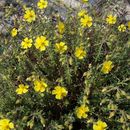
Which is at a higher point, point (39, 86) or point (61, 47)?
point (61, 47)

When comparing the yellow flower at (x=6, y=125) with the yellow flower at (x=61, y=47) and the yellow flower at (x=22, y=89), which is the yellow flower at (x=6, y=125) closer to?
the yellow flower at (x=22, y=89)

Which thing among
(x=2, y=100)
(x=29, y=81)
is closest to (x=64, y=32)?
(x=29, y=81)

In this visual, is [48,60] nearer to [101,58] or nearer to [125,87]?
[101,58]

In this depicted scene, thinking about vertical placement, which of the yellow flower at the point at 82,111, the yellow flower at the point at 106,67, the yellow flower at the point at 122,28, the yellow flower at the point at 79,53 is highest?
the yellow flower at the point at 122,28

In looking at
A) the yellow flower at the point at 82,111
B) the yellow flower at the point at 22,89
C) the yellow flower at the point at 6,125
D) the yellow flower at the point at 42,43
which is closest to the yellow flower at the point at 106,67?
the yellow flower at the point at 82,111

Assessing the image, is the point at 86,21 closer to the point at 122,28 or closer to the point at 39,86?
the point at 122,28

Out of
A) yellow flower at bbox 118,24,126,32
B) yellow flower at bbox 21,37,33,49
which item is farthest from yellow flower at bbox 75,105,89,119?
yellow flower at bbox 118,24,126,32

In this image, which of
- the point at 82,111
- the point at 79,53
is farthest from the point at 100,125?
the point at 79,53

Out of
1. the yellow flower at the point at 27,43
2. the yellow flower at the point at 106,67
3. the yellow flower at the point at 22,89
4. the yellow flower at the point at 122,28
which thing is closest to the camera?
the yellow flower at the point at 22,89

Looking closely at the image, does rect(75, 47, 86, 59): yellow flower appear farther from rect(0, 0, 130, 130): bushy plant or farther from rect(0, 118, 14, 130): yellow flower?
rect(0, 118, 14, 130): yellow flower
